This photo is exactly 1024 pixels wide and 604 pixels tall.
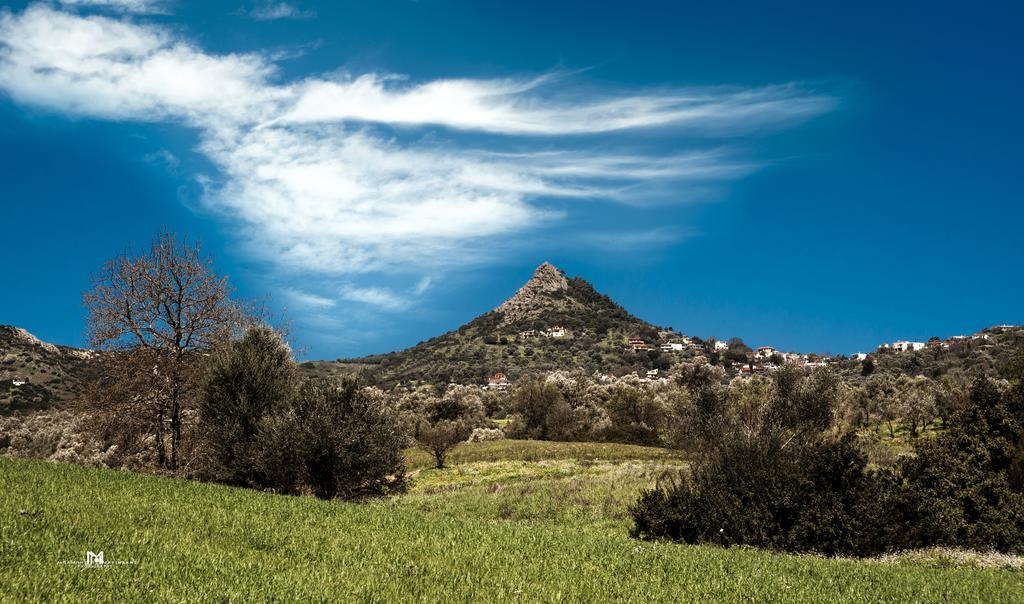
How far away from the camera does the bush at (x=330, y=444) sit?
87.4ft

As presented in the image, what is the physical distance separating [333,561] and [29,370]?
105m

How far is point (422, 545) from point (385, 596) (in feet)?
12.2

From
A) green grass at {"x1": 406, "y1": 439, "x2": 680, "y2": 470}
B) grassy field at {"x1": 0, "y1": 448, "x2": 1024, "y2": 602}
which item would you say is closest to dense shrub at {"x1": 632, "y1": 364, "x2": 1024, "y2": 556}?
grassy field at {"x1": 0, "y1": 448, "x2": 1024, "y2": 602}

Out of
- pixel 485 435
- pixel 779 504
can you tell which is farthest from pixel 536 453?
pixel 779 504

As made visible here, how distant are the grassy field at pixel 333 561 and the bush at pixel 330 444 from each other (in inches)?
318

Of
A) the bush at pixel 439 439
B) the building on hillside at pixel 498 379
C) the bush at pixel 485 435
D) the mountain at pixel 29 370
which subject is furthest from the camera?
the building on hillside at pixel 498 379

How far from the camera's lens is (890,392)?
97562 millimetres

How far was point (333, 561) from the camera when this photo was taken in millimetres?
10000

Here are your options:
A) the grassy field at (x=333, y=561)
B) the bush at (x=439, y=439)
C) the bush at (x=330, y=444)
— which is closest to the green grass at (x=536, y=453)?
the bush at (x=439, y=439)

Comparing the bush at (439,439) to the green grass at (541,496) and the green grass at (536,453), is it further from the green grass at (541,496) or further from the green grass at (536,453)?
the green grass at (541,496)

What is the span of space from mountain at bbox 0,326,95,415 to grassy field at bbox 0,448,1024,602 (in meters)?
73.7

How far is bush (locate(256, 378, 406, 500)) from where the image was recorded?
2664 cm

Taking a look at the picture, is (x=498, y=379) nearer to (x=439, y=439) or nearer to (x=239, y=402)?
(x=439, y=439)

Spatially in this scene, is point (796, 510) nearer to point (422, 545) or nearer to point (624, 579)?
point (624, 579)
